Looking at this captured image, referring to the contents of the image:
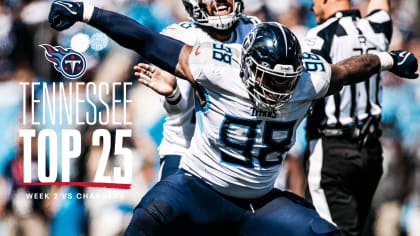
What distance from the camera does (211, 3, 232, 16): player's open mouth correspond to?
10.4 feet

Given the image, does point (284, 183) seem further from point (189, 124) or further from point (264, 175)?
point (264, 175)

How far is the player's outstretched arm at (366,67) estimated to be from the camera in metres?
2.62

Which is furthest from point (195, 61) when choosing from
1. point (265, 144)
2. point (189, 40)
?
point (189, 40)

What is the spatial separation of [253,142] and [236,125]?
0.36 ft

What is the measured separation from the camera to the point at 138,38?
7.76ft

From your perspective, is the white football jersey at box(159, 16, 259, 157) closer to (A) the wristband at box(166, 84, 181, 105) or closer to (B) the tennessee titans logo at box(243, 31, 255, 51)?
(A) the wristband at box(166, 84, 181, 105)

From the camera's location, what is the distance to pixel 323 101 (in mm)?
3553

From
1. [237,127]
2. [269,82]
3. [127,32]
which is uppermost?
[127,32]

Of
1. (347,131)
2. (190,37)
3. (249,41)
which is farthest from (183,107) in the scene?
(347,131)

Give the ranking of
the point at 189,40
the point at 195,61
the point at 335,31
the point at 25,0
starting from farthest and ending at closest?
the point at 25,0, the point at 335,31, the point at 189,40, the point at 195,61

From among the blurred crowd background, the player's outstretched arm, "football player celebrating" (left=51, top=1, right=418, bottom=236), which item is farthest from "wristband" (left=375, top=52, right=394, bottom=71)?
the blurred crowd background

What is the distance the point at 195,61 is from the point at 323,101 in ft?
4.60

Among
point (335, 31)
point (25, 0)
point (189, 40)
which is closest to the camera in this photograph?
point (189, 40)

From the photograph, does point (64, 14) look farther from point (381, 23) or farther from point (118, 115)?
point (381, 23)
